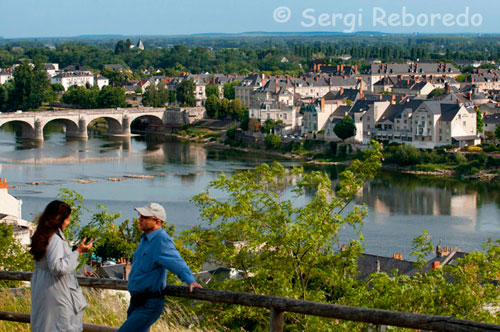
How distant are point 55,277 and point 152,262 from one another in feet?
1.09

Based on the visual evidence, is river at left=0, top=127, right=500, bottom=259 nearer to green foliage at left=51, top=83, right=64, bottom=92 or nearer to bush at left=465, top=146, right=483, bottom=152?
bush at left=465, top=146, right=483, bottom=152

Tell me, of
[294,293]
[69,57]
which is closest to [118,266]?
[294,293]

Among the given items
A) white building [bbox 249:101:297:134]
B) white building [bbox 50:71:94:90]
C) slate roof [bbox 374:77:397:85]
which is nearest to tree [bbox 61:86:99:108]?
white building [bbox 50:71:94:90]

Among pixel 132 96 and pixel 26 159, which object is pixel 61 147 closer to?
pixel 26 159

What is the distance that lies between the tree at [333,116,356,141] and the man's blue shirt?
2736 centimetres

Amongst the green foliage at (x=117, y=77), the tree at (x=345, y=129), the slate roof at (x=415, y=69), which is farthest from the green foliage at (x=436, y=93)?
the green foliage at (x=117, y=77)

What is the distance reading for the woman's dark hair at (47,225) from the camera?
274cm

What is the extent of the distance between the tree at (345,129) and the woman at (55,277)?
1081 inches

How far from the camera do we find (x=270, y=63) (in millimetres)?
69000

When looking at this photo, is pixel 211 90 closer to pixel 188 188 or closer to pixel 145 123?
pixel 145 123

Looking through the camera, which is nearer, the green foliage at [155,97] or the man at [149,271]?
the man at [149,271]

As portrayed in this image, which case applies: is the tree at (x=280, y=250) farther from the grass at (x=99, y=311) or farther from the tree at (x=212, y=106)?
the tree at (x=212, y=106)

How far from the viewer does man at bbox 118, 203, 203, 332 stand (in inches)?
113

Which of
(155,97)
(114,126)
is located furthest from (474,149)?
(155,97)
